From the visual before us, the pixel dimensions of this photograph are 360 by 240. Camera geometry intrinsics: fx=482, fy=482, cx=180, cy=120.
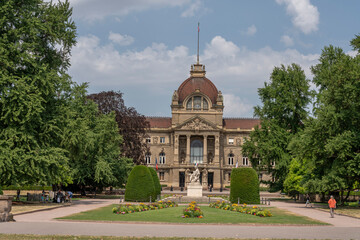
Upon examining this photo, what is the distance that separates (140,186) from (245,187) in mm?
9144

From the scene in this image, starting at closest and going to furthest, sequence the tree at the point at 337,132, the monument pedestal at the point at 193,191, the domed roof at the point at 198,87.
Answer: the tree at the point at 337,132 → the monument pedestal at the point at 193,191 → the domed roof at the point at 198,87

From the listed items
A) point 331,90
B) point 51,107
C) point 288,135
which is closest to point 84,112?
point 51,107

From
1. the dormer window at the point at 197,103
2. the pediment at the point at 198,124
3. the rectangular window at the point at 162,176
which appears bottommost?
the rectangular window at the point at 162,176

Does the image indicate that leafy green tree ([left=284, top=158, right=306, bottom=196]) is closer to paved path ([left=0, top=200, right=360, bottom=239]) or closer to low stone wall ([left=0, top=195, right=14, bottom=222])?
paved path ([left=0, top=200, right=360, bottom=239])

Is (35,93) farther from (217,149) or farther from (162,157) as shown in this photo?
(162,157)

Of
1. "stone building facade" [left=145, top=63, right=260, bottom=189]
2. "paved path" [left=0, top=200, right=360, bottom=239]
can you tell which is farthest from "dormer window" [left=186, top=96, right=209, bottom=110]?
"paved path" [left=0, top=200, right=360, bottom=239]

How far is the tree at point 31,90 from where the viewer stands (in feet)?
105

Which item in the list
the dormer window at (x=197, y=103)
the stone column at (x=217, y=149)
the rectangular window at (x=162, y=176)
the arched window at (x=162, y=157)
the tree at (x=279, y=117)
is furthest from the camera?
the arched window at (x=162, y=157)

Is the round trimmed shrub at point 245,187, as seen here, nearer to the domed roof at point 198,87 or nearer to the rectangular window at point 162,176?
the domed roof at point 198,87

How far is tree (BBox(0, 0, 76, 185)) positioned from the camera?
105 ft

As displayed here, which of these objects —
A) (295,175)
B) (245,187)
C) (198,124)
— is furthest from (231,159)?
(245,187)

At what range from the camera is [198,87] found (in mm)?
101688

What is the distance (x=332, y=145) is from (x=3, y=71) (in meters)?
23.7

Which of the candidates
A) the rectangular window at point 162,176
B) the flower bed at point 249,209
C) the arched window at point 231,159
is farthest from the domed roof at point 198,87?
the flower bed at point 249,209
